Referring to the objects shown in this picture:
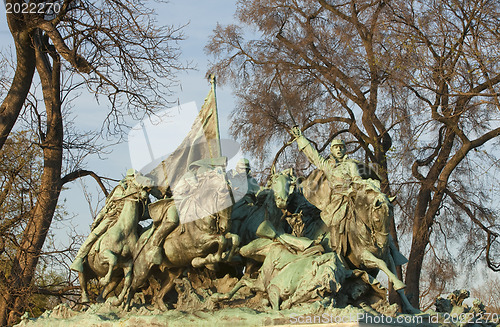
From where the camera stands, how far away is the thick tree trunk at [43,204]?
14250 millimetres

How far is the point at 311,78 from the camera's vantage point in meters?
18.2

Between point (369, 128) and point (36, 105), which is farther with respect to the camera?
point (369, 128)

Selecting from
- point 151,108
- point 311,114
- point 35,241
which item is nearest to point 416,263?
point 311,114

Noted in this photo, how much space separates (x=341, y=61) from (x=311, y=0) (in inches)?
71.3

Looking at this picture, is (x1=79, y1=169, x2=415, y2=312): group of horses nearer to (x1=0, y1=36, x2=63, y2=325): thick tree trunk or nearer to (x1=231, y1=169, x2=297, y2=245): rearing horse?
(x1=231, y1=169, x2=297, y2=245): rearing horse

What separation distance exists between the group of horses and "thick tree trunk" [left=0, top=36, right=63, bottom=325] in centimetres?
437

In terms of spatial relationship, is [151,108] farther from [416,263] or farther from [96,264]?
[416,263]

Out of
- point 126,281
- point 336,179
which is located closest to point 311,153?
point 336,179

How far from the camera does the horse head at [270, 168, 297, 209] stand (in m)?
9.70

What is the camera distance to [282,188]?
9.73 meters

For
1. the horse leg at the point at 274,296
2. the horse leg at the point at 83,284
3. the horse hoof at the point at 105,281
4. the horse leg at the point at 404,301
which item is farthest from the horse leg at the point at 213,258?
the horse leg at the point at 404,301

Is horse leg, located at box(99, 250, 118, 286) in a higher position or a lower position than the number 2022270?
lower

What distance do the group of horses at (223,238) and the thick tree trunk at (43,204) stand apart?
14.3 ft

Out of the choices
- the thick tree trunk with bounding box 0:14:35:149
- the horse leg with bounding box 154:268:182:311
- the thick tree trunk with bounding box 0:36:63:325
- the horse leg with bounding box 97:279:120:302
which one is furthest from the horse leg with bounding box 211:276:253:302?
the thick tree trunk with bounding box 0:14:35:149
